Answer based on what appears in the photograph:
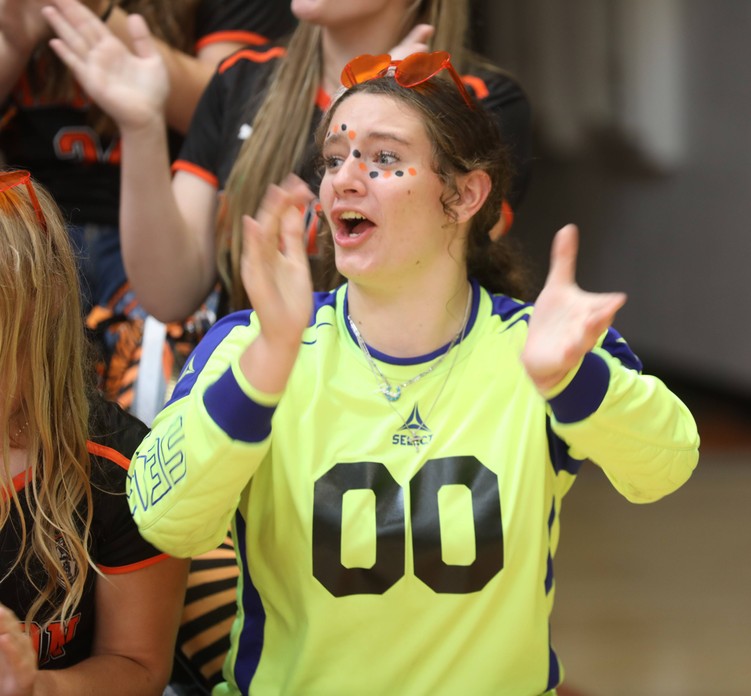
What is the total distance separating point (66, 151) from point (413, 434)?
1254 millimetres

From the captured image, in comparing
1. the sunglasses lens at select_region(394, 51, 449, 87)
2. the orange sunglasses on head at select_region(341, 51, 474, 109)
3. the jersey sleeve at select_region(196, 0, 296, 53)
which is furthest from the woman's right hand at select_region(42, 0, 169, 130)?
the sunglasses lens at select_region(394, 51, 449, 87)

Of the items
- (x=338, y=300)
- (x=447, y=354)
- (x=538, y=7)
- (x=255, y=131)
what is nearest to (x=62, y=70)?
(x=255, y=131)

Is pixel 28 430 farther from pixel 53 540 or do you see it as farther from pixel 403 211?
pixel 403 211

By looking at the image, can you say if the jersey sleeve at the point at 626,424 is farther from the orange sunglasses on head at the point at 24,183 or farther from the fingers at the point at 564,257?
the orange sunglasses on head at the point at 24,183

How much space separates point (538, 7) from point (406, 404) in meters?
4.85

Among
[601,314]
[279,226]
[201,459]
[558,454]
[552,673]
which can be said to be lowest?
[552,673]

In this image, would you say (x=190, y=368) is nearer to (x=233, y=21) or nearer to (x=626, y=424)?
(x=626, y=424)

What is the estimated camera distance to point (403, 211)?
1.71 m

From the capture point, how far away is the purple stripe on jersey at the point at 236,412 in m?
1.44

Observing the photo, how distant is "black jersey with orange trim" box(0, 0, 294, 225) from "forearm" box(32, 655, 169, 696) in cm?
119

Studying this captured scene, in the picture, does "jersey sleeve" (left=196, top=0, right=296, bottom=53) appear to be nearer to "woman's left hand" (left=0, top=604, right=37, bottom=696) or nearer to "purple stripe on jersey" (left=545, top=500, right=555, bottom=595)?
"purple stripe on jersey" (left=545, top=500, right=555, bottom=595)

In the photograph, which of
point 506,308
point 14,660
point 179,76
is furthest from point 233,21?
point 14,660

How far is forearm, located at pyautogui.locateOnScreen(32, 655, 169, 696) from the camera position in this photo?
1.52 metres

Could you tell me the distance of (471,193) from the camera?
180 cm
